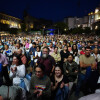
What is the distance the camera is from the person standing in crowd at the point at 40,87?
275 cm

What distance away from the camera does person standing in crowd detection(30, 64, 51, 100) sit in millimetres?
2751

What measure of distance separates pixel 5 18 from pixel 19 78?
79097 mm

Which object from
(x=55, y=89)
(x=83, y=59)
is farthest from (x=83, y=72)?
(x=55, y=89)

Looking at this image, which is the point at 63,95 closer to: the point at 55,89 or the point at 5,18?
the point at 55,89

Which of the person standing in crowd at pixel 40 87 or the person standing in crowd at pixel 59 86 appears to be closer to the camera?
the person standing in crowd at pixel 40 87

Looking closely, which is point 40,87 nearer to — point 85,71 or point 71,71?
point 71,71

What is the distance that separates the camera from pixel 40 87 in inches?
111

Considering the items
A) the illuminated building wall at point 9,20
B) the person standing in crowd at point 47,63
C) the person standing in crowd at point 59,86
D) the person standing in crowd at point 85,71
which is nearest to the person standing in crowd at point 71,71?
the person standing in crowd at point 85,71

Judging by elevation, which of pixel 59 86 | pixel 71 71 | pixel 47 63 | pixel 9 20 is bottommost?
pixel 59 86

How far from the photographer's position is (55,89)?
2.98 m

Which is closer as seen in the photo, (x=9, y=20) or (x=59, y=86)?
(x=59, y=86)

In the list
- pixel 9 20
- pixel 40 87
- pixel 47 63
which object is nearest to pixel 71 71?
pixel 47 63

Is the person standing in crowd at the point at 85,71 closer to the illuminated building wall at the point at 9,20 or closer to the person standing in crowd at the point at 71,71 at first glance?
the person standing in crowd at the point at 71,71

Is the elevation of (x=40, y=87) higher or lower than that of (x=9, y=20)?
lower
